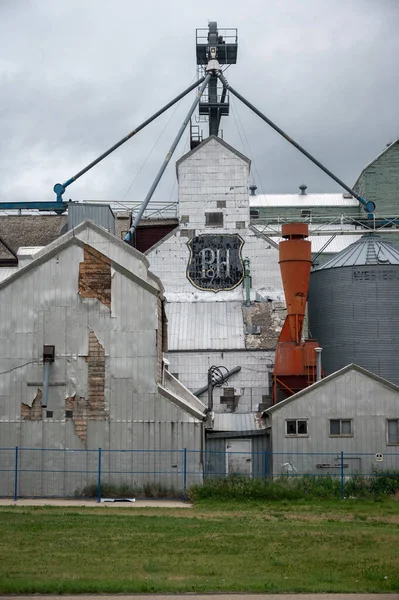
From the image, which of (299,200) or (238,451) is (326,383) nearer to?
(238,451)

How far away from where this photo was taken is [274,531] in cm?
2558

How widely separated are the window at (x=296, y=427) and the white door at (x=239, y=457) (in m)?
2.26

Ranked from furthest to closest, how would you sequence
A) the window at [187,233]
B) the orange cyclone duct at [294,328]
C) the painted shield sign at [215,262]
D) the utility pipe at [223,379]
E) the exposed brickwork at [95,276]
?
the window at [187,233] → the painted shield sign at [215,262] → the utility pipe at [223,379] → the orange cyclone duct at [294,328] → the exposed brickwork at [95,276]

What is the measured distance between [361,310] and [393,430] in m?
14.6

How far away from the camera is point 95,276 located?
36.7 m

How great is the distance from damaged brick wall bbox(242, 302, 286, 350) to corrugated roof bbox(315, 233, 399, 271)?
3.63 meters

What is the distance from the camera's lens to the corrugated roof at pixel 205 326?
52.2 metres

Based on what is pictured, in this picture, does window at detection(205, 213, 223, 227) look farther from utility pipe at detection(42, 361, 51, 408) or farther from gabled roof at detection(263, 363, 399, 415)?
utility pipe at detection(42, 361, 51, 408)

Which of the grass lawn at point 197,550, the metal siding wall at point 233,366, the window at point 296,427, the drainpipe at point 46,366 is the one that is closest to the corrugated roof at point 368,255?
the metal siding wall at point 233,366

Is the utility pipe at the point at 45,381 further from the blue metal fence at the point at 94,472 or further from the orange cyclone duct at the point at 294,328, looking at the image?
the orange cyclone duct at the point at 294,328

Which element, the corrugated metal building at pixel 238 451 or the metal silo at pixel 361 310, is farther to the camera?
the metal silo at pixel 361 310

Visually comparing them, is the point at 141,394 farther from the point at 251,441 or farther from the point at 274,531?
the point at 274,531

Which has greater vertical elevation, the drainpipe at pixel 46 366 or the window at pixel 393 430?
the drainpipe at pixel 46 366

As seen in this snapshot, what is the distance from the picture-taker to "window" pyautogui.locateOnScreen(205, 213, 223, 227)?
56375mm
